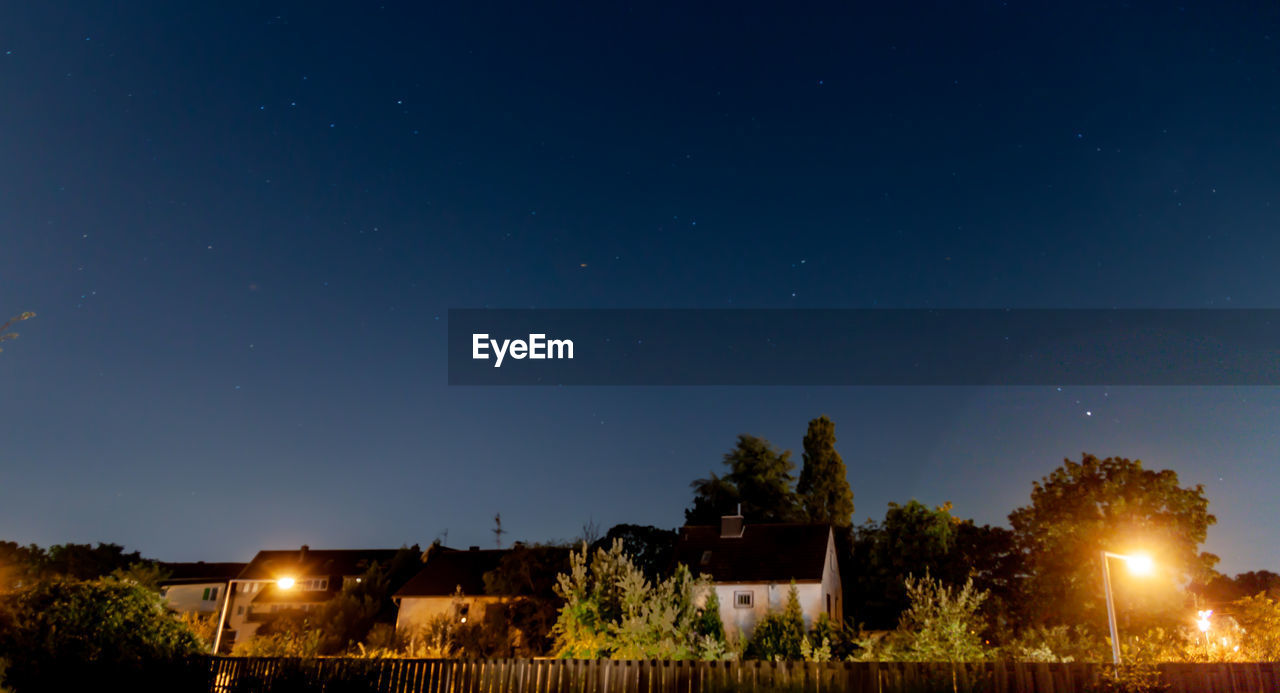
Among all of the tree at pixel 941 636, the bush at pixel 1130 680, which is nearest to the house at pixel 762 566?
the tree at pixel 941 636

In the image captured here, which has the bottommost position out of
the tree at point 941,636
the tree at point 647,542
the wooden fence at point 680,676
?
the wooden fence at point 680,676

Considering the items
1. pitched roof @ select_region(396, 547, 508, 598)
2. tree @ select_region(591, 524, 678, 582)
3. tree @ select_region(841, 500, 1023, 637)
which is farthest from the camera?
tree @ select_region(591, 524, 678, 582)

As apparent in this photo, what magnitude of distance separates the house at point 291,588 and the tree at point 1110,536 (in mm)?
44358

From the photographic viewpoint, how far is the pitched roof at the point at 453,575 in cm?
4816

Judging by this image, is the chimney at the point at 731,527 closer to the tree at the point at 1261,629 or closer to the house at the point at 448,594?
the house at the point at 448,594

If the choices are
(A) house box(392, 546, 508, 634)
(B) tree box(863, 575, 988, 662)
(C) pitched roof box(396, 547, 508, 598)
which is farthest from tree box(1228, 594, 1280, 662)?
(C) pitched roof box(396, 547, 508, 598)

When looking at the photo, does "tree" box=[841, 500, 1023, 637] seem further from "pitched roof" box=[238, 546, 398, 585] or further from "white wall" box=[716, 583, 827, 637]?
"pitched roof" box=[238, 546, 398, 585]

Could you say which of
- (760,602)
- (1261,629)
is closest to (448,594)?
(760,602)

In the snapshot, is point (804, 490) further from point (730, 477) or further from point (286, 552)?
point (286, 552)

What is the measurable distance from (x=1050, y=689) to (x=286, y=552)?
6622cm

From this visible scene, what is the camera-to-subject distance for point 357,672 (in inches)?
672

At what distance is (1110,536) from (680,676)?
31.1 metres

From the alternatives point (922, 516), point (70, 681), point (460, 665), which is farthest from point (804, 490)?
point (70, 681)

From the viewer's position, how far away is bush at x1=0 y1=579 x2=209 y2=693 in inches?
540
